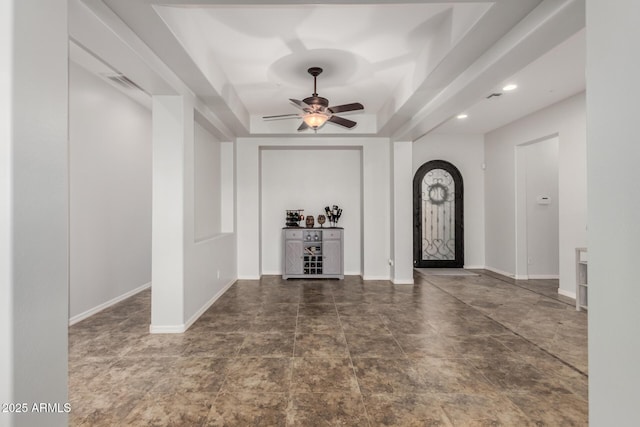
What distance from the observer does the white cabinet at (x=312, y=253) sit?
6055 millimetres

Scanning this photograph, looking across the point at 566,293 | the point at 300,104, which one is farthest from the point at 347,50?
the point at 566,293

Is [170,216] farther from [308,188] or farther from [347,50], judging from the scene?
[308,188]

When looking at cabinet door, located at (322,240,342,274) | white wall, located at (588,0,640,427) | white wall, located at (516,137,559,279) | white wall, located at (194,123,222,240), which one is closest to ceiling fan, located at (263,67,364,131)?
white wall, located at (194,123,222,240)

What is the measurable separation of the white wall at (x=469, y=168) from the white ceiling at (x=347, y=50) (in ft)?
7.17

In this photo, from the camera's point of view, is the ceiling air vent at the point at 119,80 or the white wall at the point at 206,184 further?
the white wall at the point at 206,184

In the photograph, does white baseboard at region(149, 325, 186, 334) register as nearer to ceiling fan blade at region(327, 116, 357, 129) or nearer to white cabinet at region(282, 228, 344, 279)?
white cabinet at region(282, 228, 344, 279)

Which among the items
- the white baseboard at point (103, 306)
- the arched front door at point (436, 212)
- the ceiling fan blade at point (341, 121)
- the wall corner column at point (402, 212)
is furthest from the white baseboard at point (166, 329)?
the arched front door at point (436, 212)

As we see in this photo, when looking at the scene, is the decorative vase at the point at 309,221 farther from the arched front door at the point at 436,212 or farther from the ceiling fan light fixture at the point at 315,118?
the ceiling fan light fixture at the point at 315,118

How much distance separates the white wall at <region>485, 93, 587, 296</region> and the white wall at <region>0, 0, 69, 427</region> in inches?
222

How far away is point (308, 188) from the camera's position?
6609mm

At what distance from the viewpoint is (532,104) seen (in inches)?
201

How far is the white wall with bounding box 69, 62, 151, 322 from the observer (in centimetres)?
378

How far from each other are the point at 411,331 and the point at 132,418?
97.5 inches

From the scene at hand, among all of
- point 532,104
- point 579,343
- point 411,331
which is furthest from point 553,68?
point 411,331
